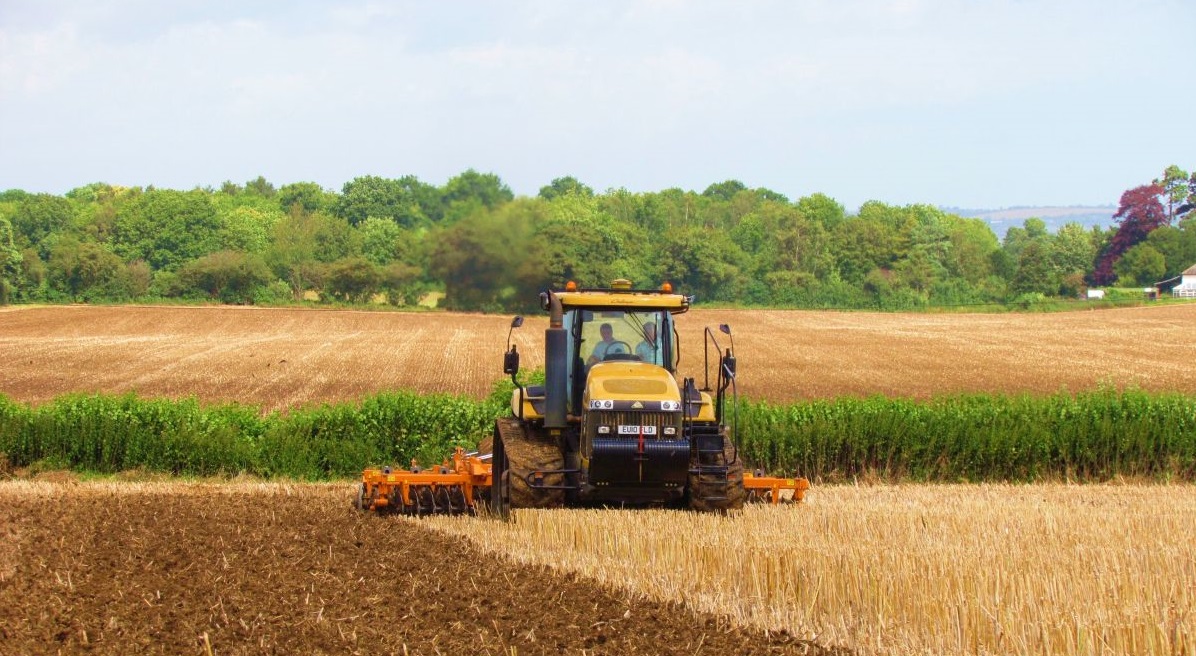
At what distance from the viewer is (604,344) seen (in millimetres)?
13609

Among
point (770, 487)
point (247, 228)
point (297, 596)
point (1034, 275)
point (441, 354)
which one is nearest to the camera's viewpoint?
point (297, 596)

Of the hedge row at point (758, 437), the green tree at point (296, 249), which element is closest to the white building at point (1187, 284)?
the green tree at point (296, 249)

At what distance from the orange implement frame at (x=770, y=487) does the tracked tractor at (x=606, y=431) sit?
2 centimetres

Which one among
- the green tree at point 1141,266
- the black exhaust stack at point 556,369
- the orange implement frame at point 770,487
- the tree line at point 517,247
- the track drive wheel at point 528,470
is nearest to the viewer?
the track drive wheel at point 528,470

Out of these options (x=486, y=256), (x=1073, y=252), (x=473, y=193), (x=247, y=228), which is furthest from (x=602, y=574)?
(x=1073, y=252)

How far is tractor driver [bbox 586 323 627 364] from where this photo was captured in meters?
13.6

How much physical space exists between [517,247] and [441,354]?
863 inches

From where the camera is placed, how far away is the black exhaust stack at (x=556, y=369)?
1277 cm

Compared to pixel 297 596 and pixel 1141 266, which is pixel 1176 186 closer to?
pixel 1141 266

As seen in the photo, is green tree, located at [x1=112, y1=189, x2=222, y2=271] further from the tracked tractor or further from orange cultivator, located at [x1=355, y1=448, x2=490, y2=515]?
the tracked tractor

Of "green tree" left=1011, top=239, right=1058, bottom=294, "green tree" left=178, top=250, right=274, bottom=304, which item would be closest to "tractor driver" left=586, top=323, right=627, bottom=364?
"green tree" left=178, top=250, right=274, bottom=304

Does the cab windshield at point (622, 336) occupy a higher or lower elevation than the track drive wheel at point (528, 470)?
higher

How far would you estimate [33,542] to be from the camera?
39.9 ft

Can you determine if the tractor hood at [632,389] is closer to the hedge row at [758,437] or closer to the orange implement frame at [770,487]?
the orange implement frame at [770,487]
